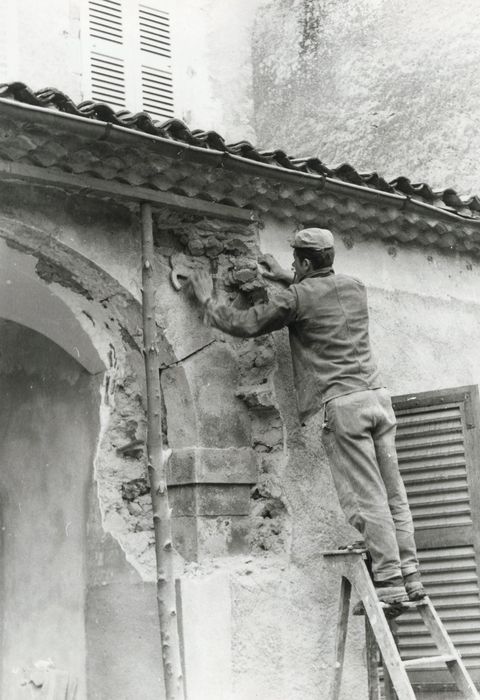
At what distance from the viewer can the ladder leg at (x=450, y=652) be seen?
4.84 m

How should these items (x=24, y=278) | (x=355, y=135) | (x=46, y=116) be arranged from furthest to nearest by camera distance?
(x=355, y=135) < (x=24, y=278) < (x=46, y=116)

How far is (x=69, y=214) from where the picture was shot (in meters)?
5.30

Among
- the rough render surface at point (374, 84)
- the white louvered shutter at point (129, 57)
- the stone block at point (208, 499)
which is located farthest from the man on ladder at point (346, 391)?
the white louvered shutter at point (129, 57)

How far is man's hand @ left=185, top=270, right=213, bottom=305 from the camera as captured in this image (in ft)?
18.2

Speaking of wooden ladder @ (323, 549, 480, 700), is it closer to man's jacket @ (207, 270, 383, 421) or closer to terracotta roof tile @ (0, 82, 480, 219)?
man's jacket @ (207, 270, 383, 421)

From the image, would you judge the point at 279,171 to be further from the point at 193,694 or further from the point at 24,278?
the point at 193,694

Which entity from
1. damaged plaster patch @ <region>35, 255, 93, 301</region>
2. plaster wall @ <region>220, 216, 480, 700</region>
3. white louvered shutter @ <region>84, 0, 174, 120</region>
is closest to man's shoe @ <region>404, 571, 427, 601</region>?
plaster wall @ <region>220, 216, 480, 700</region>

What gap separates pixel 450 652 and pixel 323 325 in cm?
175

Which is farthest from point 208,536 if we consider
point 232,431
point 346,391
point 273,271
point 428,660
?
point 273,271

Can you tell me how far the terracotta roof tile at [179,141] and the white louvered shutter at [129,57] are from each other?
3.44 m

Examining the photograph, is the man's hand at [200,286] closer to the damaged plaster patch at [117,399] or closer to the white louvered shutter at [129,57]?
the damaged plaster patch at [117,399]

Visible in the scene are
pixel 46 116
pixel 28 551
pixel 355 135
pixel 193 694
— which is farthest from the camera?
pixel 355 135

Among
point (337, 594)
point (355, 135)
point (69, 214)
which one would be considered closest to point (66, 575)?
point (337, 594)

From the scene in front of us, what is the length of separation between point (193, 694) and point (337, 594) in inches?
42.3
